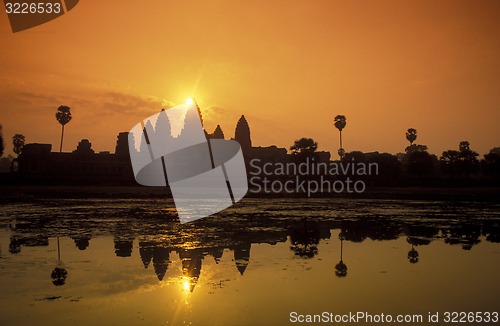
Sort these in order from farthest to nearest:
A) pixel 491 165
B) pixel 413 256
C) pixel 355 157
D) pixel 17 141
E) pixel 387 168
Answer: pixel 17 141
pixel 355 157
pixel 491 165
pixel 387 168
pixel 413 256

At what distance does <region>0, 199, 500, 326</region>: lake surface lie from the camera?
10.5 m

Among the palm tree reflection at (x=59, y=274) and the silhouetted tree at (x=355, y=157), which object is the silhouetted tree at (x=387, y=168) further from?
the palm tree reflection at (x=59, y=274)

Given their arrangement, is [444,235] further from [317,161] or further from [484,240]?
[317,161]

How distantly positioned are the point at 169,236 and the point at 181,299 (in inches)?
417

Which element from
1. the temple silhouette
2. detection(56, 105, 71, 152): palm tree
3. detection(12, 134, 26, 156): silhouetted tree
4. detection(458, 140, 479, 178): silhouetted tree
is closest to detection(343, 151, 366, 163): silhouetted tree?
the temple silhouette

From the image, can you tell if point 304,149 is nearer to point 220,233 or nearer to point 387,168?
Answer: point 387,168

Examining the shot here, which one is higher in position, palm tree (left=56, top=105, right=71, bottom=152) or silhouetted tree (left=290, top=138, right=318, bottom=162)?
palm tree (left=56, top=105, right=71, bottom=152)

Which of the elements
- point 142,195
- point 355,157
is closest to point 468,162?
point 355,157

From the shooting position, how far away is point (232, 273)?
14070 millimetres

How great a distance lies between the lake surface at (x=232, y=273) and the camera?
10477mm

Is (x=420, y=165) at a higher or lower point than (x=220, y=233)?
higher

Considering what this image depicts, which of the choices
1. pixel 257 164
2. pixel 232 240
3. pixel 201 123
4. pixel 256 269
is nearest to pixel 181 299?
pixel 256 269

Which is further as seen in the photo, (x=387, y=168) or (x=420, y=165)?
(x=420, y=165)

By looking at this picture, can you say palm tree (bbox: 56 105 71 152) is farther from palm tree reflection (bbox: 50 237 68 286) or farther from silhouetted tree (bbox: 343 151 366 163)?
palm tree reflection (bbox: 50 237 68 286)
